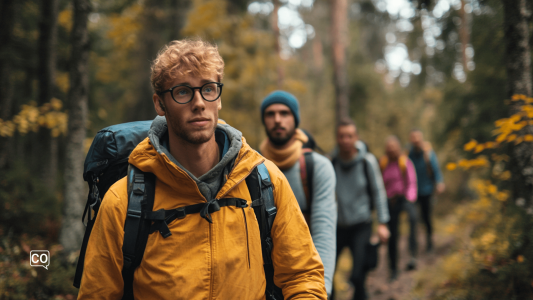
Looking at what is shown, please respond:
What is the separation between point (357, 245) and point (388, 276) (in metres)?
3.31

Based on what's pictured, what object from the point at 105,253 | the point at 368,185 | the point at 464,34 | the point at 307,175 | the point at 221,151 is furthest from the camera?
the point at 464,34

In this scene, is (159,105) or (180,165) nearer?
(180,165)

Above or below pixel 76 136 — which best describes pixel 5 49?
above

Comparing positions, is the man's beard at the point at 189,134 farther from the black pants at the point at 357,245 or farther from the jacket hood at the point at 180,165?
the black pants at the point at 357,245

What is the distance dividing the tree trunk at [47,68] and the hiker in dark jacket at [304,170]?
6515 mm

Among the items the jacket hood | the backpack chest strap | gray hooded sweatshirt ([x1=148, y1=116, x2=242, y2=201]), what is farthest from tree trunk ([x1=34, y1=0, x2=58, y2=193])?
the backpack chest strap

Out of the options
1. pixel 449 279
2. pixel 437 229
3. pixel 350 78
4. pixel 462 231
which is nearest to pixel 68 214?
pixel 449 279

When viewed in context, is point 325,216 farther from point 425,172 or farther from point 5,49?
point 5,49

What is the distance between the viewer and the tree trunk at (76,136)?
5430 mm

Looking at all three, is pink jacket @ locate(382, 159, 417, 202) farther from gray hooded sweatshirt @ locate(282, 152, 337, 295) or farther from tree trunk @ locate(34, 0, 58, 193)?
tree trunk @ locate(34, 0, 58, 193)

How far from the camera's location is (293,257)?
1898mm

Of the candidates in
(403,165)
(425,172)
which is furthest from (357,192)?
(425,172)

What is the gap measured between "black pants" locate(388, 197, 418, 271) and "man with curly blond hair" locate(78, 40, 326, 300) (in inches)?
217

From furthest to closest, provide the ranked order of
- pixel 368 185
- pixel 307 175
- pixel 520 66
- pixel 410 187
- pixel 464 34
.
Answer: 1. pixel 464 34
2. pixel 410 187
3. pixel 368 185
4. pixel 520 66
5. pixel 307 175
